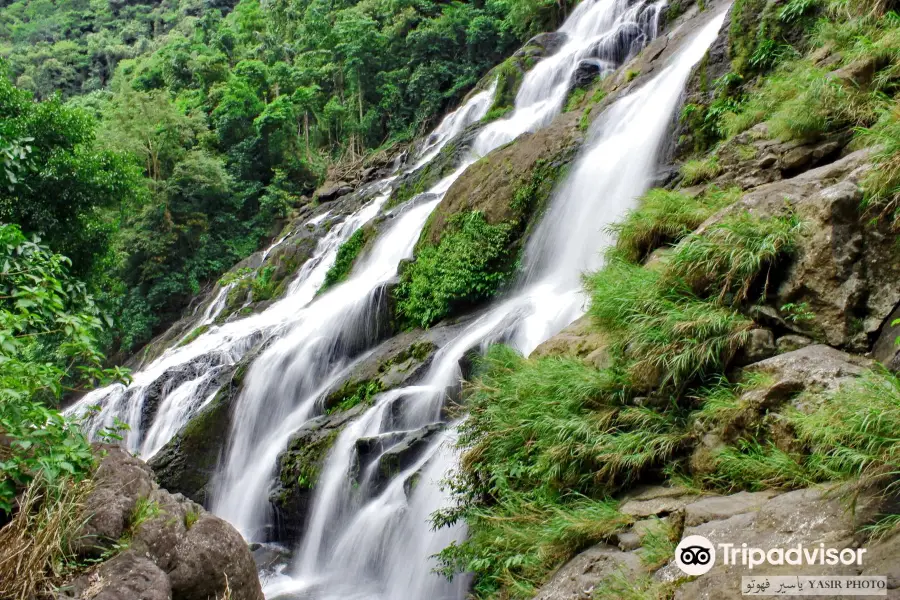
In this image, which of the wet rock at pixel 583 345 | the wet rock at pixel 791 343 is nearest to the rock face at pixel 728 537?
the wet rock at pixel 791 343

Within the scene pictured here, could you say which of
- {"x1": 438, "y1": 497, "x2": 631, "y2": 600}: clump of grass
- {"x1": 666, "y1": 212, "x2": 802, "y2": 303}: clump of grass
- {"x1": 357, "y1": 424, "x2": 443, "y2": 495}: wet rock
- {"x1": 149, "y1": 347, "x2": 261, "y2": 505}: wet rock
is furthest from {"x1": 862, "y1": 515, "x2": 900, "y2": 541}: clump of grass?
{"x1": 149, "y1": 347, "x2": 261, "y2": 505}: wet rock

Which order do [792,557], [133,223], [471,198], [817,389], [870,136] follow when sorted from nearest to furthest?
[792,557] → [817,389] → [870,136] → [471,198] → [133,223]

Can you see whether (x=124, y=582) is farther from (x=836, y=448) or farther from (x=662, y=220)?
(x=662, y=220)

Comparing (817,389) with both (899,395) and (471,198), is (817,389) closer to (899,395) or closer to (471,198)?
(899,395)

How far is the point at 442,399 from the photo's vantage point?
7.82 m

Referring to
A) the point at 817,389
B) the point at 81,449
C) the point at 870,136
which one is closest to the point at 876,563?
the point at 817,389

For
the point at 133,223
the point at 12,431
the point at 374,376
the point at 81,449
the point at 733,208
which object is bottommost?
the point at 374,376

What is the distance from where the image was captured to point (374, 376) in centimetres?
941

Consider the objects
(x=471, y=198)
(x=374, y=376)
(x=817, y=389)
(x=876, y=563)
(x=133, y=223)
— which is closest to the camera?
(x=876, y=563)

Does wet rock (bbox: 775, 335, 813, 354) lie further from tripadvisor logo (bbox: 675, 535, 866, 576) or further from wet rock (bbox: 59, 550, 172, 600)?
wet rock (bbox: 59, 550, 172, 600)

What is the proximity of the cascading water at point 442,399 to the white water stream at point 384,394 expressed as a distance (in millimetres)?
21

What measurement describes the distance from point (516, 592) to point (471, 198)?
27.6 ft

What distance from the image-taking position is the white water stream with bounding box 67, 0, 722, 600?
21.8 feet

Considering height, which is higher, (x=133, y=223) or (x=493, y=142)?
(x=133, y=223)
